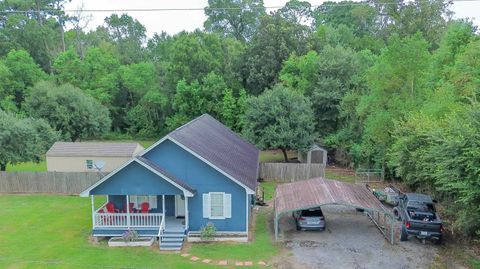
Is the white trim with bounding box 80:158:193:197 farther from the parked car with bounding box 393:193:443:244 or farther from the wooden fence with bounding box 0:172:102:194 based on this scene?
the parked car with bounding box 393:193:443:244

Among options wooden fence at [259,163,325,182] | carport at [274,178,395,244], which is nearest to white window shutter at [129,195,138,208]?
carport at [274,178,395,244]

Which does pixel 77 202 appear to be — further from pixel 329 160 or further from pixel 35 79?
pixel 35 79

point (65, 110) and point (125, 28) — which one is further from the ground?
point (125, 28)

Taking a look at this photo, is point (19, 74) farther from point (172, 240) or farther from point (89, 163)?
point (172, 240)

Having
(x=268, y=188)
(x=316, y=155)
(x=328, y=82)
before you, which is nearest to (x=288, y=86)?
(x=328, y=82)

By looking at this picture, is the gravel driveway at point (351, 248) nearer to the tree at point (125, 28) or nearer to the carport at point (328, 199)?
the carport at point (328, 199)

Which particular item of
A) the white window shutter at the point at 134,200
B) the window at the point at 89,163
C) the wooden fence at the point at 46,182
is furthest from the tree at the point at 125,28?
the white window shutter at the point at 134,200
